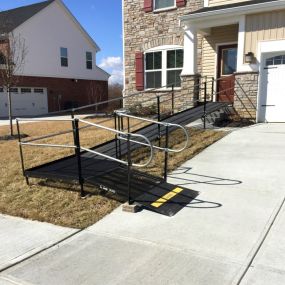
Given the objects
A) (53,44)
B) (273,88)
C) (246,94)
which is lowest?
(246,94)

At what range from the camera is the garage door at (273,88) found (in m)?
10.2

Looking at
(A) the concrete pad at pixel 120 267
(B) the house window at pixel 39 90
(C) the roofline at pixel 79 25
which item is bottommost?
(A) the concrete pad at pixel 120 267

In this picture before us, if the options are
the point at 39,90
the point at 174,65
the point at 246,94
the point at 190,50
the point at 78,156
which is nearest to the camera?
the point at 78,156

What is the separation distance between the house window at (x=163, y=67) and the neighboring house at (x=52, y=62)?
1208cm

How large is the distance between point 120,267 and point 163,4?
41.9 ft

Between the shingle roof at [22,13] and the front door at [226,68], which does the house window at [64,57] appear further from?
the front door at [226,68]

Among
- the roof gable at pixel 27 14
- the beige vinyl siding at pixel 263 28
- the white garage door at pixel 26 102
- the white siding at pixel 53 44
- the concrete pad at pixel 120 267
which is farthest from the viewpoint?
the white siding at pixel 53 44

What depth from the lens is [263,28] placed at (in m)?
10.1

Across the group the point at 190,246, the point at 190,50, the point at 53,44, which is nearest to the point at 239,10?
the point at 190,50

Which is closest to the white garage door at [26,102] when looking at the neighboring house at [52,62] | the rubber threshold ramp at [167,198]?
the neighboring house at [52,62]

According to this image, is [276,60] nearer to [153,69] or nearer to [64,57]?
[153,69]

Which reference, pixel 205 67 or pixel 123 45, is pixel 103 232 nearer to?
pixel 205 67

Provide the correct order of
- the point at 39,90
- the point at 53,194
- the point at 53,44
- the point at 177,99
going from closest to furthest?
the point at 53,194
the point at 177,99
the point at 39,90
the point at 53,44

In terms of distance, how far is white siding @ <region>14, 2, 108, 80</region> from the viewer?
947 inches
